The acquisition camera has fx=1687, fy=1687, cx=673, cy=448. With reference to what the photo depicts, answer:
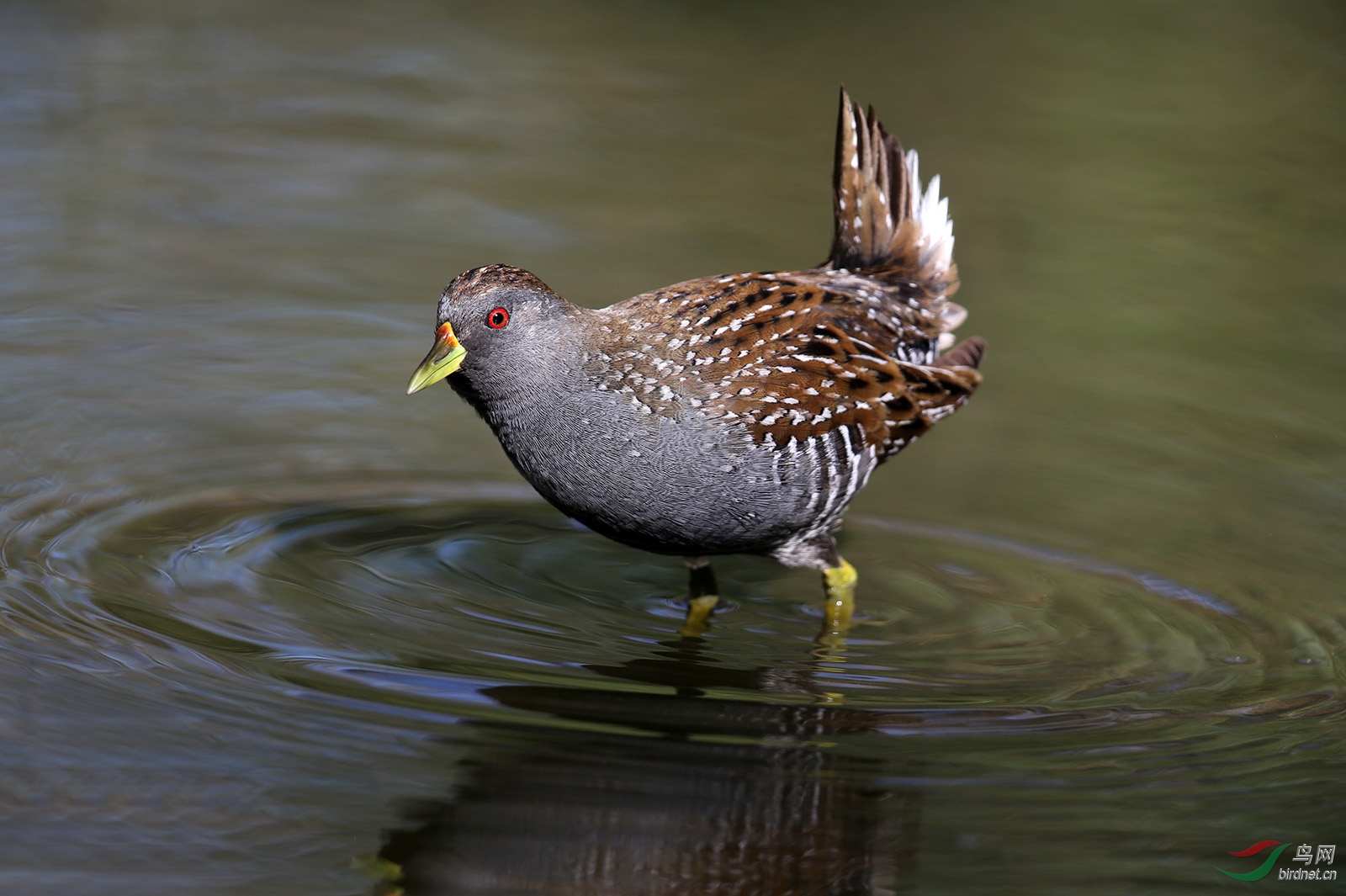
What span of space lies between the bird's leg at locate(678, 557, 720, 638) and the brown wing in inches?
26.1

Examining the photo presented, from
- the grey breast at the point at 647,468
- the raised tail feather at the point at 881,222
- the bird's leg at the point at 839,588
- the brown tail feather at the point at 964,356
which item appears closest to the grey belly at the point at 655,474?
the grey breast at the point at 647,468

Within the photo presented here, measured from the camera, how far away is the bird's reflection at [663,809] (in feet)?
12.7

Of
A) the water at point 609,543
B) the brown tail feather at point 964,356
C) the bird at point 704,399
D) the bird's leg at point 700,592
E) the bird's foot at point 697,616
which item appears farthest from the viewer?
the brown tail feather at point 964,356

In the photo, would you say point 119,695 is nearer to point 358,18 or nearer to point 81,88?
point 81,88

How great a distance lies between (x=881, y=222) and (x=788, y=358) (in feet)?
4.04

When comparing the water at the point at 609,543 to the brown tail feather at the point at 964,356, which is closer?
the water at the point at 609,543

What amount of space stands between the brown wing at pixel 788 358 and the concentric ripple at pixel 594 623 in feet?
2.15

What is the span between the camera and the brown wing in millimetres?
5281

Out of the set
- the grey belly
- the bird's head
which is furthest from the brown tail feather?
the bird's head

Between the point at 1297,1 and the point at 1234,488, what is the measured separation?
667 cm

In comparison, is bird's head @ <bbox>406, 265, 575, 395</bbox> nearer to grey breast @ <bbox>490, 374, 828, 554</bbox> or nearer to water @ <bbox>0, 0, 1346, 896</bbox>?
grey breast @ <bbox>490, 374, 828, 554</bbox>

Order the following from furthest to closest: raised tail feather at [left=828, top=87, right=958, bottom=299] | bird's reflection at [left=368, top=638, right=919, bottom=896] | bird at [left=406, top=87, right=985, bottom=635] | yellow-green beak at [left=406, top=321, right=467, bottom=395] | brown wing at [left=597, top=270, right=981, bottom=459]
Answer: raised tail feather at [left=828, top=87, right=958, bottom=299]
brown wing at [left=597, top=270, right=981, bottom=459]
bird at [left=406, top=87, right=985, bottom=635]
yellow-green beak at [left=406, top=321, right=467, bottom=395]
bird's reflection at [left=368, top=638, right=919, bottom=896]

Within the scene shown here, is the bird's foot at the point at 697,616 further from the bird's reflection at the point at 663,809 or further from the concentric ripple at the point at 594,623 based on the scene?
the bird's reflection at the point at 663,809

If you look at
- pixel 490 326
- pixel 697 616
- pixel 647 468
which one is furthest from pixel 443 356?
pixel 697 616
